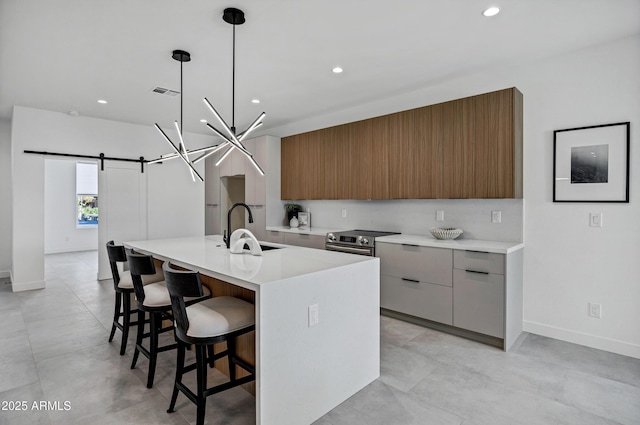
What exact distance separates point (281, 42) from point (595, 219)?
3123mm

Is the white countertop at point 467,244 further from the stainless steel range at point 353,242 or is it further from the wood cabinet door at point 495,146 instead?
the wood cabinet door at point 495,146

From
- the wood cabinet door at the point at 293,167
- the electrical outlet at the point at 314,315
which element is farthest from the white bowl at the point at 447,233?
the wood cabinet door at the point at 293,167

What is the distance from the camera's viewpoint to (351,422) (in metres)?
1.99

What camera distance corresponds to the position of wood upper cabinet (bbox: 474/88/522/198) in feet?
10.4

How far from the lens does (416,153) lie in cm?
384

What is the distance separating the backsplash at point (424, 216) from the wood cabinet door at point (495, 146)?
0.32 m

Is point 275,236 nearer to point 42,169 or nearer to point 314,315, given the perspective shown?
point 314,315

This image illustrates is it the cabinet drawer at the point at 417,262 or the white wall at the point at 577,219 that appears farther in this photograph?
the cabinet drawer at the point at 417,262

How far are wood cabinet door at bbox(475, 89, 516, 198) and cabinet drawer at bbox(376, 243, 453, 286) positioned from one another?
2.35ft

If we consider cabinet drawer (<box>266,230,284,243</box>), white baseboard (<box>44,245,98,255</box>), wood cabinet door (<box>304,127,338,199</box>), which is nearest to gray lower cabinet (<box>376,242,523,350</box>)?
wood cabinet door (<box>304,127,338,199</box>)

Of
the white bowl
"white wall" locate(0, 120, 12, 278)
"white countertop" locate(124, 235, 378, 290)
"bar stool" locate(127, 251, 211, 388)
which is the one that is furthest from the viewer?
"white wall" locate(0, 120, 12, 278)

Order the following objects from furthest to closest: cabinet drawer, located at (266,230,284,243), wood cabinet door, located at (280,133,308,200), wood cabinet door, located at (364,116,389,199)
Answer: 1. wood cabinet door, located at (280,133,308,200)
2. cabinet drawer, located at (266,230,284,243)
3. wood cabinet door, located at (364,116,389,199)

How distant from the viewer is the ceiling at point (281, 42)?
243 cm

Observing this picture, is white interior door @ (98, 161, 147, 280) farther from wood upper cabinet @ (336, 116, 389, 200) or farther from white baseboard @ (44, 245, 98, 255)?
white baseboard @ (44, 245, 98, 255)
